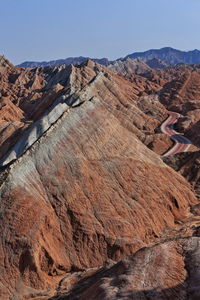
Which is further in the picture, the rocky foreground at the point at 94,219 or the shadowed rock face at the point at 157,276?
the rocky foreground at the point at 94,219

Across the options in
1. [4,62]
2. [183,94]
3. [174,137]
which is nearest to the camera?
[174,137]

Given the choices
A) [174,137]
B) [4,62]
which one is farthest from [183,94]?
[4,62]

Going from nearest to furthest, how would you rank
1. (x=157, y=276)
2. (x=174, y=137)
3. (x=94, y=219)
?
1. (x=157, y=276)
2. (x=94, y=219)
3. (x=174, y=137)

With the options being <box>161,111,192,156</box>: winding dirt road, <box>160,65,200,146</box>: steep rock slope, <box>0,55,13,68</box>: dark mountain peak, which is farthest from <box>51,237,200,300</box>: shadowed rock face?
<box>0,55,13,68</box>: dark mountain peak

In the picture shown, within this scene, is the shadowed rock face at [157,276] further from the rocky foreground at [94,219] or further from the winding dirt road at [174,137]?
the winding dirt road at [174,137]

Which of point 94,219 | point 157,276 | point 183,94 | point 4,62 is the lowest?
point 157,276

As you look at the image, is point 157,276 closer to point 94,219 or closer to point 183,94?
point 94,219

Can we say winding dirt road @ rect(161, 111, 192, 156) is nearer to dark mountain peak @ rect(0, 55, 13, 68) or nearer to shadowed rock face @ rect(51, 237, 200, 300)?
shadowed rock face @ rect(51, 237, 200, 300)

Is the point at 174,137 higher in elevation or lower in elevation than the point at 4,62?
lower

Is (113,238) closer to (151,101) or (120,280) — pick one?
(120,280)

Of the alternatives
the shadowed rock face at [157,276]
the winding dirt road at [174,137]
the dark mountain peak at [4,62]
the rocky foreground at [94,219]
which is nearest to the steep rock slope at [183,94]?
the winding dirt road at [174,137]
